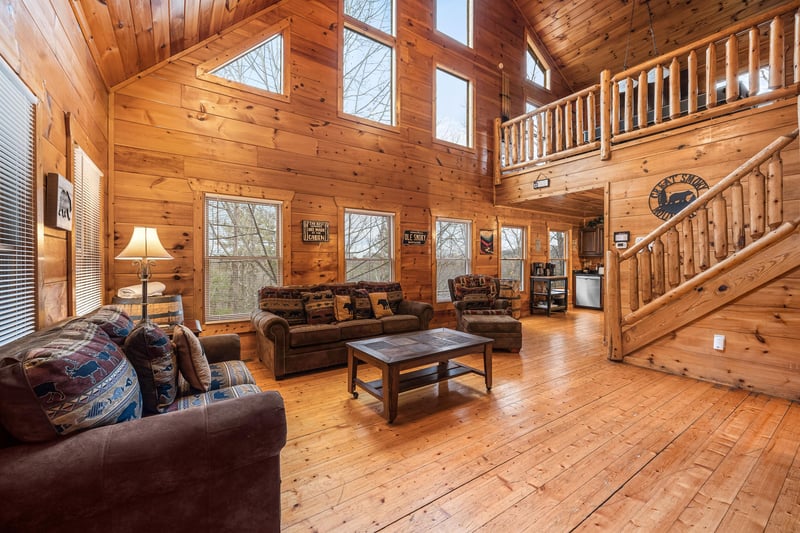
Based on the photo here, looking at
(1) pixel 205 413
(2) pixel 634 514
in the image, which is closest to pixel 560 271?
(2) pixel 634 514

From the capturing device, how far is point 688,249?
337cm

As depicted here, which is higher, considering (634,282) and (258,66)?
(258,66)

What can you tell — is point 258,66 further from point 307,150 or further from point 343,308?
point 343,308

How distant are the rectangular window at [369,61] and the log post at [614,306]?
11.9ft

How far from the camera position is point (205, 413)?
1261mm

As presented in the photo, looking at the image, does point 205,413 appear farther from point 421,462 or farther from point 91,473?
point 421,462

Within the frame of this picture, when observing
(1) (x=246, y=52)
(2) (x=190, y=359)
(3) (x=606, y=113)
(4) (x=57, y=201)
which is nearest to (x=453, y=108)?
(3) (x=606, y=113)

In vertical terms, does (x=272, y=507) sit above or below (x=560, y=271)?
below

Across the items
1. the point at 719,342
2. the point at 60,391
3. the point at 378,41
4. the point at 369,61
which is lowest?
the point at 719,342

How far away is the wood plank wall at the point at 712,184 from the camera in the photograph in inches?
117

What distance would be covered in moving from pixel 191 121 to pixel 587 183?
5.15m

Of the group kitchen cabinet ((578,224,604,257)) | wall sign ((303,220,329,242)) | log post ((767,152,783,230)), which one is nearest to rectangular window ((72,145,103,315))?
wall sign ((303,220,329,242))

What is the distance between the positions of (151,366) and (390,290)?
10.9 feet

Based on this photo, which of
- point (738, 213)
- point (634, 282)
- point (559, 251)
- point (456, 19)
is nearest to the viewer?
point (738, 213)
